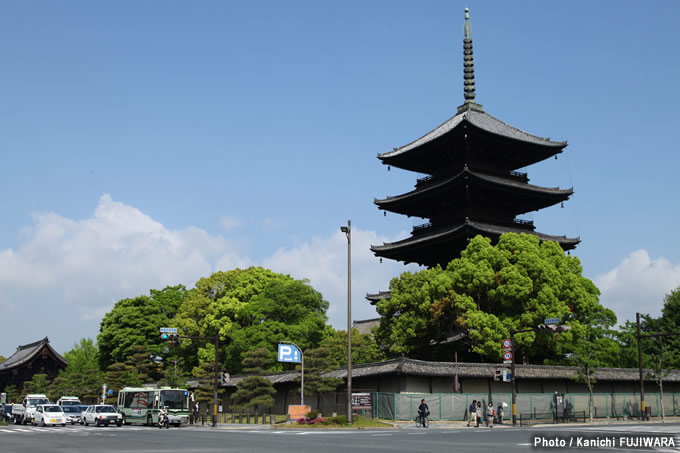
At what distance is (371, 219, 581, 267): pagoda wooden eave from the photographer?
5991 centimetres

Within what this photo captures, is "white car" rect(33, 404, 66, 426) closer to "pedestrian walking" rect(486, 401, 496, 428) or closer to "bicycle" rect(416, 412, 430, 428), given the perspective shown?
"bicycle" rect(416, 412, 430, 428)

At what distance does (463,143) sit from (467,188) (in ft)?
18.7

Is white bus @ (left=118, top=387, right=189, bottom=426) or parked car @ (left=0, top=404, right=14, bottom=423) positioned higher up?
white bus @ (left=118, top=387, right=189, bottom=426)

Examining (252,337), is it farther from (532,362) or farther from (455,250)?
(532,362)

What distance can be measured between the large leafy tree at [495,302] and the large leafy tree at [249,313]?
46.5ft

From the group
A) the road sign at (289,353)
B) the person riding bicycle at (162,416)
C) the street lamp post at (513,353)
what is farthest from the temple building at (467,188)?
the person riding bicycle at (162,416)

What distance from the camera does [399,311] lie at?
183 ft

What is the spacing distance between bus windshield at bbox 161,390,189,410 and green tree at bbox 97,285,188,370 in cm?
3697

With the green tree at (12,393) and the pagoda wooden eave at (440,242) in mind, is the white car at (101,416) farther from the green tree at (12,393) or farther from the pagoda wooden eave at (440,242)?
the green tree at (12,393)

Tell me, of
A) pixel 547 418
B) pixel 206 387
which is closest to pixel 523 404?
pixel 547 418

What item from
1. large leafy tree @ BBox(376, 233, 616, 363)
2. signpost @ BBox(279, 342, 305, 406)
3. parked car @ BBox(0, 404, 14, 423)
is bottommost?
parked car @ BBox(0, 404, 14, 423)

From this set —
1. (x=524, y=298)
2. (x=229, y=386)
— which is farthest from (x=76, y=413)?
(x=524, y=298)

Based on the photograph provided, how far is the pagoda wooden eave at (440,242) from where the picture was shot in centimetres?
5991

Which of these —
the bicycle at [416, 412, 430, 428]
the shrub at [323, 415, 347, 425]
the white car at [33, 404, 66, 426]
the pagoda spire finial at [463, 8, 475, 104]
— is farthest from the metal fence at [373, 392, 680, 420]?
the pagoda spire finial at [463, 8, 475, 104]
